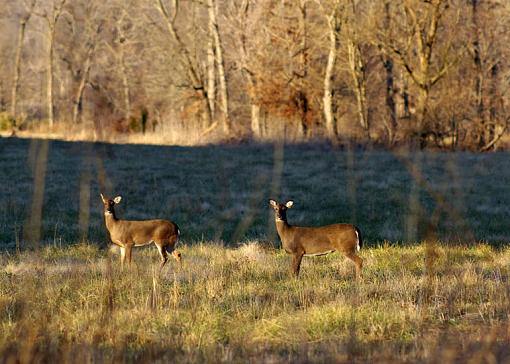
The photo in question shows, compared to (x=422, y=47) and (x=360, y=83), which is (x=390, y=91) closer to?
(x=360, y=83)

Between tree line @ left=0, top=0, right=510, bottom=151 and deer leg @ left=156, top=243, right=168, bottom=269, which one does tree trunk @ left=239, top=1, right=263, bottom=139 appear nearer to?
tree line @ left=0, top=0, right=510, bottom=151

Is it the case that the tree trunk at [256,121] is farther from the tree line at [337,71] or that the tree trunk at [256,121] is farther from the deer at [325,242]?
the deer at [325,242]

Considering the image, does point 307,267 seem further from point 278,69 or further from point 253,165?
point 278,69

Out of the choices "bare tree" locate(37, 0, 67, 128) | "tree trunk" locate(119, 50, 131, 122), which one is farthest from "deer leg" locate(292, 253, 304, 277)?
"tree trunk" locate(119, 50, 131, 122)

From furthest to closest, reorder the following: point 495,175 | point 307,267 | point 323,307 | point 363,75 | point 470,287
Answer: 1. point 363,75
2. point 495,175
3. point 307,267
4. point 470,287
5. point 323,307

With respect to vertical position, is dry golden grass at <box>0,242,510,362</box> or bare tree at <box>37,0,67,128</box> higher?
bare tree at <box>37,0,67,128</box>

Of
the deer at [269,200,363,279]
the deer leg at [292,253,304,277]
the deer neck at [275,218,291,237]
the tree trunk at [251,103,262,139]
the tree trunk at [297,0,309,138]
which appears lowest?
the deer leg at [292,253,304,277]

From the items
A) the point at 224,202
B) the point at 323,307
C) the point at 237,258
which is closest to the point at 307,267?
the point at 237,258

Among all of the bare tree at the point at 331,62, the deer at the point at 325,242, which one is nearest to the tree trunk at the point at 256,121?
the bare tree at the point at 331,62

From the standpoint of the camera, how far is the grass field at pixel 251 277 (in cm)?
648

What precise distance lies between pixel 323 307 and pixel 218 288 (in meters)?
1.43

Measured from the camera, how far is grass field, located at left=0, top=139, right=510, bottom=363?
648 cm

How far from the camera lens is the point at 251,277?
9.54m

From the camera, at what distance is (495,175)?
22078 millimetres
